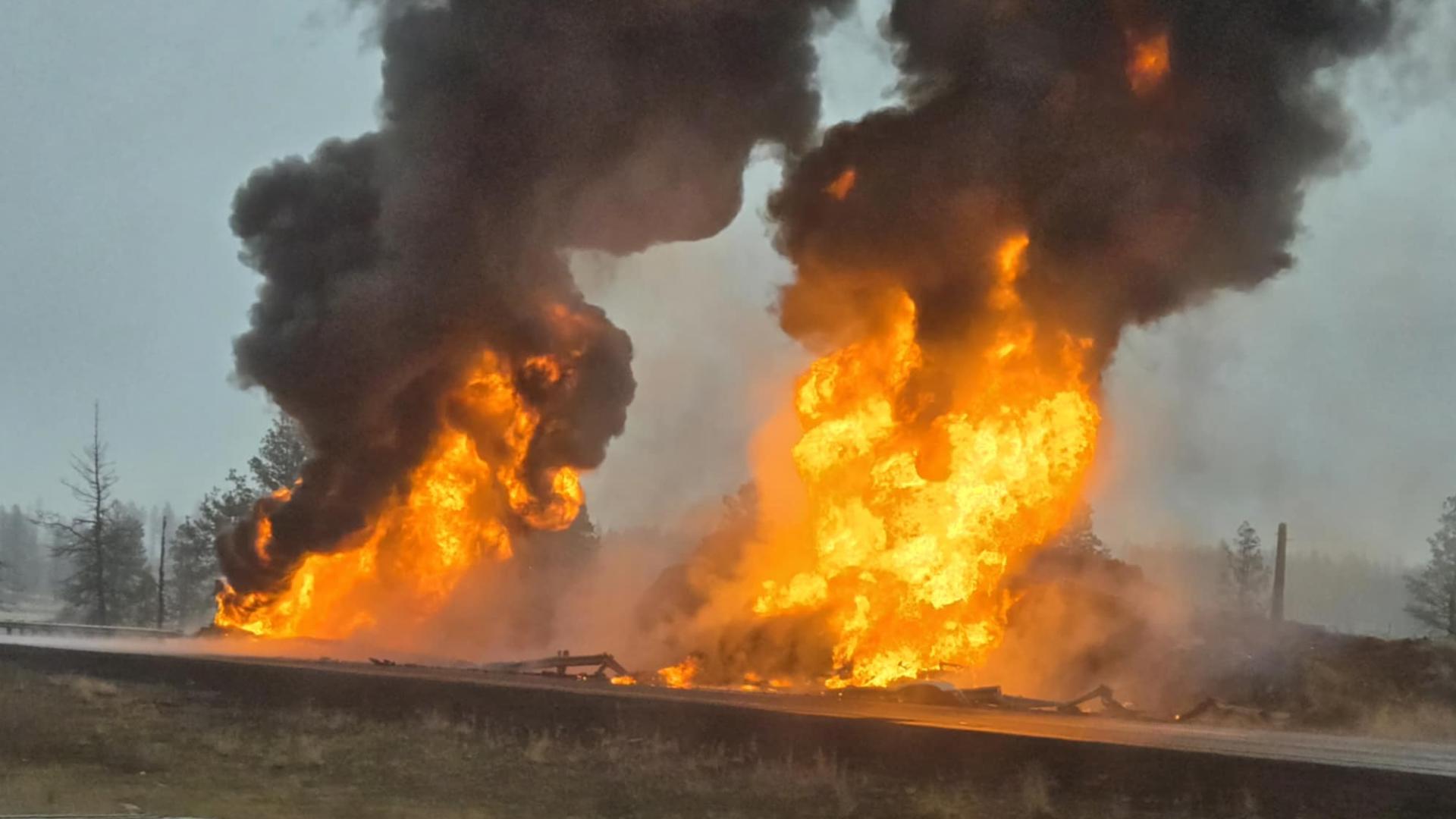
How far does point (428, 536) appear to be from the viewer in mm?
44188

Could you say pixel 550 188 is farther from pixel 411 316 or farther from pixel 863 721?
pixel 863 721

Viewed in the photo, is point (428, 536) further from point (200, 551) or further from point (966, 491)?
point (200, 551)

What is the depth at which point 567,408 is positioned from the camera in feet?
148

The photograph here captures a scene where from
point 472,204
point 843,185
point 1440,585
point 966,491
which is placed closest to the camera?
point 966,491

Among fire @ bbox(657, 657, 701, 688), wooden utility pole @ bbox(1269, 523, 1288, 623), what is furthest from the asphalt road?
wooden utility pole @ bbox(1269, 523, 1288, 623)

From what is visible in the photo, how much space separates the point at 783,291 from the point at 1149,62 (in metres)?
10.5

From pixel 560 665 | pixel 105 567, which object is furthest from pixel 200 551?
pixel 560 665

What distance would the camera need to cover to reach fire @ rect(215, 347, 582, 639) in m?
43.6

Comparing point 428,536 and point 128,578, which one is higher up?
point 428,536

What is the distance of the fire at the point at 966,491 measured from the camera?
107 feet

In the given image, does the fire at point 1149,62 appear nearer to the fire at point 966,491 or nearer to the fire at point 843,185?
the fire at point 966,491

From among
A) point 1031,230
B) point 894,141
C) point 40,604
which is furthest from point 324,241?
point 40,604

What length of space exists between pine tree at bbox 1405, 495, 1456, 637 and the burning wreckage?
31.6 metres

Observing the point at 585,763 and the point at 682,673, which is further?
the point at 682,673
